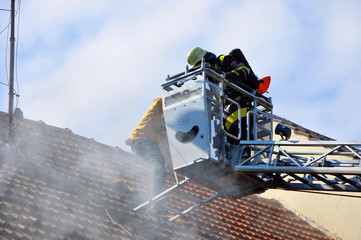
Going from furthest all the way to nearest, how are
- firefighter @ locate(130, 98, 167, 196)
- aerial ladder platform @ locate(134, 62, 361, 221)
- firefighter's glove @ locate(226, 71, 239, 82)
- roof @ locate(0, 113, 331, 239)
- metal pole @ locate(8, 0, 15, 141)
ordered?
metal pole @ locate(8, 0, 15, 141), firefighter @ locate(130, 98, 167, 196), firefighter's glove @ locate(226, 71, 239, 82), roof @ locate(0, 113, 331, 239), aerial ladder platform @ locate(134, 62, 361, 221)

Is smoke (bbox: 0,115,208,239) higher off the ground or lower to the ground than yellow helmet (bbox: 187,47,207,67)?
lower

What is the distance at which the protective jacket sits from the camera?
830 centimetres

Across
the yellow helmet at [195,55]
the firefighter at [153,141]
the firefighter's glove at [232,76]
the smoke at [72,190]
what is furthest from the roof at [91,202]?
the yellow helmet at [195,55]

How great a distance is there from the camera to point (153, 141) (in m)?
8.34

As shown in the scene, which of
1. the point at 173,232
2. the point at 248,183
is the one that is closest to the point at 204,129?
the point at 248,183

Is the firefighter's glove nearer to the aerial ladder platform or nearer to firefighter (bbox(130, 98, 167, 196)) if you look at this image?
the aerial ladder platform

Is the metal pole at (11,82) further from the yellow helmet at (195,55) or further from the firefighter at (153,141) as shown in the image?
the yellow helmet at (195,55)

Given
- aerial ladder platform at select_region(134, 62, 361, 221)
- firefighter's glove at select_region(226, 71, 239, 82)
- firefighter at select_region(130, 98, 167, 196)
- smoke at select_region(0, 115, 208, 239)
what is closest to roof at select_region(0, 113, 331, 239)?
smoke at select_region(0, 115, 208, 239)

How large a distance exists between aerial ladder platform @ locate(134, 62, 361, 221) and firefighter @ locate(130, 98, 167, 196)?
300 mm

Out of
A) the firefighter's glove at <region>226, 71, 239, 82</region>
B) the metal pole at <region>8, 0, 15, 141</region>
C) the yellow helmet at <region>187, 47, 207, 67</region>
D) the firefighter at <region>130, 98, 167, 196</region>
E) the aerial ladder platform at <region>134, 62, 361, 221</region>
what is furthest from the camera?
the metal pole at <region>8, 0, 15, 141</region>

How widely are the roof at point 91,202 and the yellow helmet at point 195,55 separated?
2.10 metres

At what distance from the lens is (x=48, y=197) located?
804cm

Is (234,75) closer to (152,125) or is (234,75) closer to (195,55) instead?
(195,55)

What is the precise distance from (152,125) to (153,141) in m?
0.26
